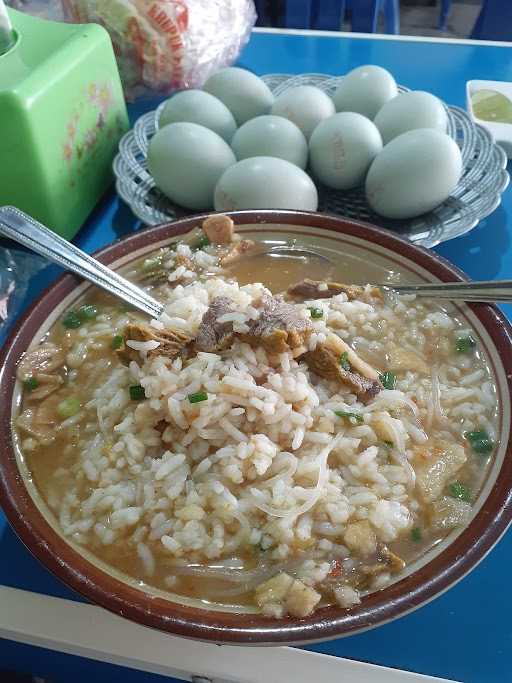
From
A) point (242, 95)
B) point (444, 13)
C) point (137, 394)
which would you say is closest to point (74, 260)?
point (137, 394)

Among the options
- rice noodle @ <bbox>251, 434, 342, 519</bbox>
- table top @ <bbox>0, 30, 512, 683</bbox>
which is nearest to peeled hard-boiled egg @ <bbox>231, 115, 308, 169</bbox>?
table top @ <bbox>0, 30, 512, 683</bbox>

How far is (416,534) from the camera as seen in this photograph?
34.1 inches

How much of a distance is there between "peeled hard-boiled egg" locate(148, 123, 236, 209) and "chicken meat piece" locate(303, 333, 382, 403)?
0.68 meters

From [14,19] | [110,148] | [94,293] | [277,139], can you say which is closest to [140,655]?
[94,293]

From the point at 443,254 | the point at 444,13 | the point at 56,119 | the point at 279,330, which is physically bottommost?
the point at 444,13

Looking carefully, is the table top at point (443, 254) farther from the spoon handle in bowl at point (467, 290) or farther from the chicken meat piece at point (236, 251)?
the chicken meat piece at point (236, 251)

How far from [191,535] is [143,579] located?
9 cm

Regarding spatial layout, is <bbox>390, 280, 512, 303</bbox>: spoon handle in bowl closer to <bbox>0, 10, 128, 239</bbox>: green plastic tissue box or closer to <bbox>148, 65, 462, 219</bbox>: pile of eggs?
<bbox>148, 65, 462, 219</bbox>: pile of eggs

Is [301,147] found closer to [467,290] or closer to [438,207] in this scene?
[438,207]

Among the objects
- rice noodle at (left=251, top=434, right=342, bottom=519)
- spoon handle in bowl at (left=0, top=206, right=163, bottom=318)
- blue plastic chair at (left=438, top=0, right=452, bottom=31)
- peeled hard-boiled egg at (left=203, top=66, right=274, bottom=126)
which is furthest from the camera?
blue plastic chair at (left=438, top=0, right=452, bottom=31)

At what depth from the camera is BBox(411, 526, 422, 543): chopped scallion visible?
86cm

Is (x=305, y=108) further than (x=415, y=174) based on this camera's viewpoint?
Yes

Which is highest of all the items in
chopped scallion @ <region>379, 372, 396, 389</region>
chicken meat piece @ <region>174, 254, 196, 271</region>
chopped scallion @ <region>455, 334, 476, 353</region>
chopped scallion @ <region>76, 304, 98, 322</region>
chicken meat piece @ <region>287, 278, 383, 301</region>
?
chicken meat piece @ <region>174, 254, 196, 271</region>

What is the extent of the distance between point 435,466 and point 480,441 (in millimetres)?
82
